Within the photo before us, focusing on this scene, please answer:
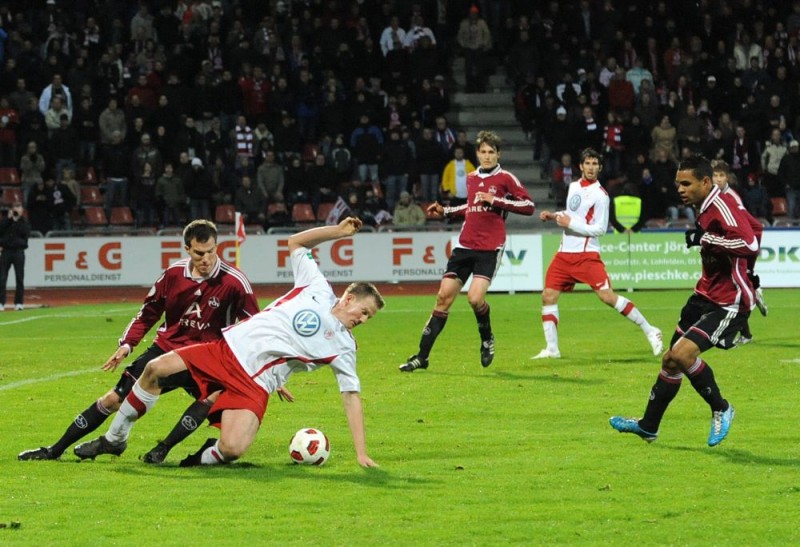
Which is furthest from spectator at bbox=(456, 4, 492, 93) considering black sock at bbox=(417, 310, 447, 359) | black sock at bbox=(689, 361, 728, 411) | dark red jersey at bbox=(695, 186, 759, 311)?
black sock at bbox=(689, 361, 728, 411)

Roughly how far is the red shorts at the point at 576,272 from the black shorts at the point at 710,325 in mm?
5782

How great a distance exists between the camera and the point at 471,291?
1488cm

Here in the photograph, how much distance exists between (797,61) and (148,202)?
16.2 metres

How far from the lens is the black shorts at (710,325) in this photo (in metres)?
9.76

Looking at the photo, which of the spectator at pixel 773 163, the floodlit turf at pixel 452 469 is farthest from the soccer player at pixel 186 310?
the spectator at pixel 773 163

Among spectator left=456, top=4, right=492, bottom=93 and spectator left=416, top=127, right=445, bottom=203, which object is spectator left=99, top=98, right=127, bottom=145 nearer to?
spectator left=416, top=127, right=445, bottom=203

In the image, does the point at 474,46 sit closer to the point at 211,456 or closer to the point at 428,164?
the point at 428,164

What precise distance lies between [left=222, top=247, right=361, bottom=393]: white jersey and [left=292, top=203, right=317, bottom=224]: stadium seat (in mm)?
20560

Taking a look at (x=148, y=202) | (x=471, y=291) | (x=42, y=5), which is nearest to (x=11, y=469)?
(x=471, y=291)

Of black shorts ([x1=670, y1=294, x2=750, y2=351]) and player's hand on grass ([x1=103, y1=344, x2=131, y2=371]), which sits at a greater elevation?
black shorts ([x1=670, y1=294, x2=750, y2=351])

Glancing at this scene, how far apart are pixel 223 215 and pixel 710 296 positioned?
20958mm

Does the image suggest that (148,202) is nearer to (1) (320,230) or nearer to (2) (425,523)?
(1) (320,230)

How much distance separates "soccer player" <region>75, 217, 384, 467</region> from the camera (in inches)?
354

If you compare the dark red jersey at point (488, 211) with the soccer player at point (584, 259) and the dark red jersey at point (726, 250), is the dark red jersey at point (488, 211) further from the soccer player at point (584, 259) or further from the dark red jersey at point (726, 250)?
the dark red jersey at point (726, 250)
